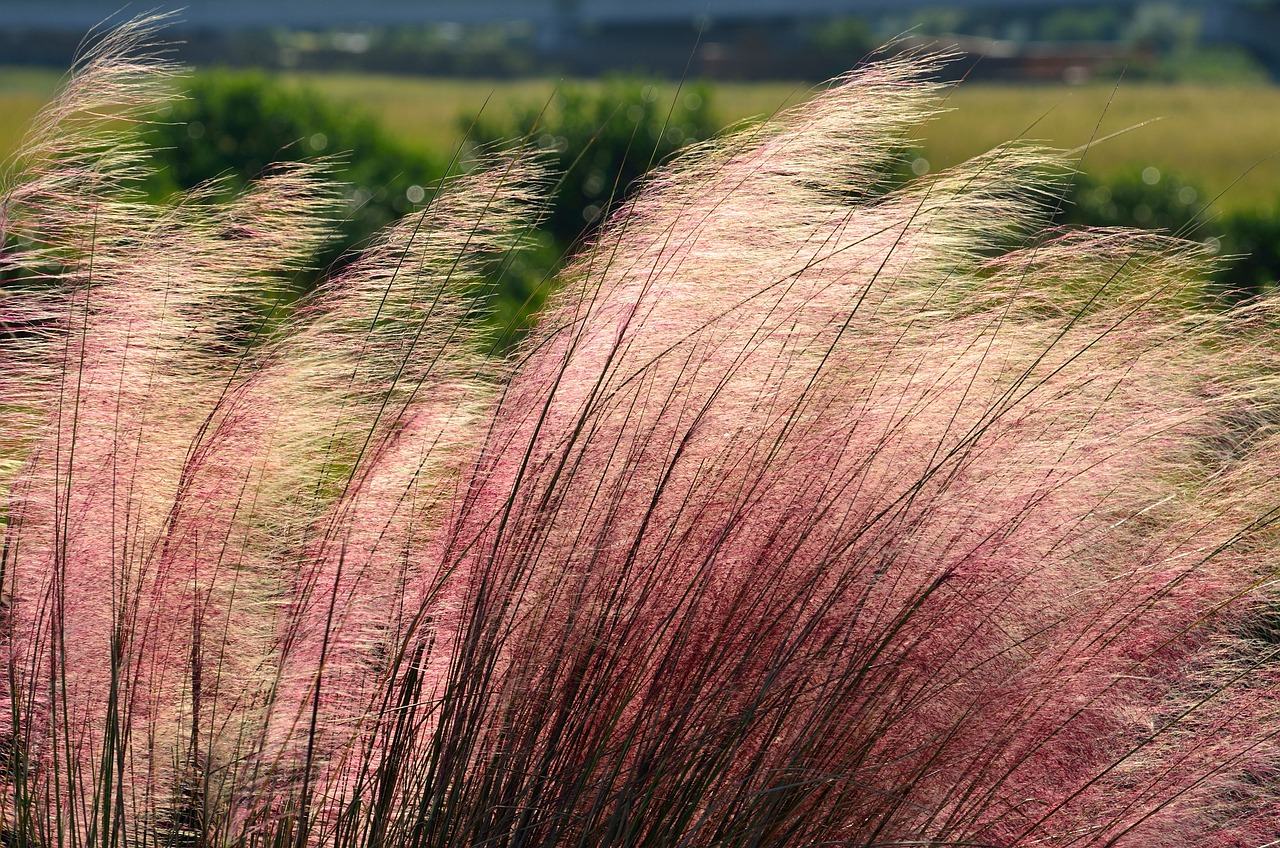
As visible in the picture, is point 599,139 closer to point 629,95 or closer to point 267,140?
point 629,95

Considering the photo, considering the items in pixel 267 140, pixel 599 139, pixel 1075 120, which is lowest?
pixel 1075 120

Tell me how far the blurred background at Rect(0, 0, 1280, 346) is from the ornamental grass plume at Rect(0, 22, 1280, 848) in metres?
0.21

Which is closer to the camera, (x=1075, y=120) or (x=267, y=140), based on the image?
(x=267, y=140)

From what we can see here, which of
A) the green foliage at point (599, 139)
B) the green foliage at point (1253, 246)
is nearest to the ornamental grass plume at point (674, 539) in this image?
the green foliage at point (1253, 246)

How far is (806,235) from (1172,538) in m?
0.78

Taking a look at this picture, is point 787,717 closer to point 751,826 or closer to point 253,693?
point 751,826

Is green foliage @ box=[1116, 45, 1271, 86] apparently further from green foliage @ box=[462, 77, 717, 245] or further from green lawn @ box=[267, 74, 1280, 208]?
green foliage @ box=[462, 77, 717, 245]

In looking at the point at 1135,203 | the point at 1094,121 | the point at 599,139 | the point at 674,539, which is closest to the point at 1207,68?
the point at 1094,121

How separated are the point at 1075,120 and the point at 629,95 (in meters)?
12.1

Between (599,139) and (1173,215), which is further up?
(599,139)

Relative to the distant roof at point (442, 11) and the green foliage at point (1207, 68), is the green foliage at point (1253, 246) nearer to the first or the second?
the green foliage at point (1207, 68)

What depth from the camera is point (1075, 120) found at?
19219 millimetres

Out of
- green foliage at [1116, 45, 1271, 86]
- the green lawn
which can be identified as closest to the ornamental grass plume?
the green lawn

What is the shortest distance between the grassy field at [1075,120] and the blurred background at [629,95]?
0.09 metres
